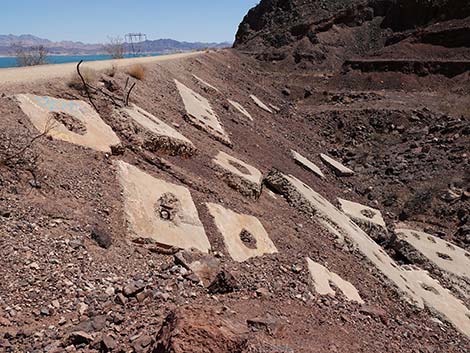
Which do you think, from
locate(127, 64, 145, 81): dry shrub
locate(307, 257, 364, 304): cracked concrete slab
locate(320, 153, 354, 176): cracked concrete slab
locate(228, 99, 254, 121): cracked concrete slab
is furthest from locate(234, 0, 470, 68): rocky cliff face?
locate(307, 257, 364, 304): cracked concrete slab

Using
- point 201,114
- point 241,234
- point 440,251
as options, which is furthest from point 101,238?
point 440,251

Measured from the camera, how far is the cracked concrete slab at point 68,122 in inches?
280

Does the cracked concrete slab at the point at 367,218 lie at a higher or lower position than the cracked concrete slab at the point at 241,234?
lower

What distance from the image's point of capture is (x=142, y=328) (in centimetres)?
425

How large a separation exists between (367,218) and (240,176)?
471 cm

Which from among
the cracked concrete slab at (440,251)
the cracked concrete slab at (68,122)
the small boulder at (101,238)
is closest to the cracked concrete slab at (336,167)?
the cracked concrete slab at (440,251)

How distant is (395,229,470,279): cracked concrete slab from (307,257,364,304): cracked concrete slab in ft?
12.8

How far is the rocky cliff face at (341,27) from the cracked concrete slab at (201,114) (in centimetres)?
2219

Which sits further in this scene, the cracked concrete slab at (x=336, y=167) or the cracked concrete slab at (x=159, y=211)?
the cracked concrete slab at (x=336, y=167)

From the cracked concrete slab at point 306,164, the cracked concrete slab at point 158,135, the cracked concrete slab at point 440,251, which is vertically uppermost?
the cracked concrete slab at point 158,135

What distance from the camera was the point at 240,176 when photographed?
966 cm

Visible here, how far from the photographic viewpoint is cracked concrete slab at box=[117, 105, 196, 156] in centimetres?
870

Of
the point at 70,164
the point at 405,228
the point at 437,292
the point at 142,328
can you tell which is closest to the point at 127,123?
the point at 70,164

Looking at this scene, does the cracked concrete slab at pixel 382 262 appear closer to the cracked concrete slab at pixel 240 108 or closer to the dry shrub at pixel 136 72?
the dry shrub at pixel 136 72
